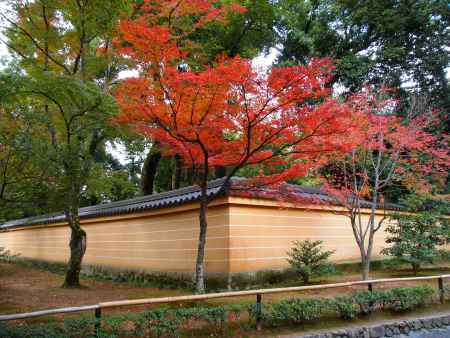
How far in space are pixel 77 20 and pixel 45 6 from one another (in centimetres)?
85

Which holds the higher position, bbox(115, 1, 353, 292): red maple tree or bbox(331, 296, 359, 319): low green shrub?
bbox(115, 1, 353, 292): red maple tree

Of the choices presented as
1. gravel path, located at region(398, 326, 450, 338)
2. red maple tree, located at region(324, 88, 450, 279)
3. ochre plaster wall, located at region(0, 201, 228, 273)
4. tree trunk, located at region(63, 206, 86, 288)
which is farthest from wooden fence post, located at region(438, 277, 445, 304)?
tree trunk, located at region(63, 206, 86, 288)

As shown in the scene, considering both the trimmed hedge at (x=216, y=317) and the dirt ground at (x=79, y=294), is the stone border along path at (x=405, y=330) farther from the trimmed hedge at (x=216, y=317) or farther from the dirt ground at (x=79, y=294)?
the dirt ground at (x=79, y=294)

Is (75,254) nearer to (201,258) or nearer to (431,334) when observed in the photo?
(201,258)

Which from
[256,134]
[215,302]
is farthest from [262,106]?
[215,302]

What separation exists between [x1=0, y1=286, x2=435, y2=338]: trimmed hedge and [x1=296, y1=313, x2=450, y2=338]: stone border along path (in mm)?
398

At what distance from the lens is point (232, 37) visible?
1722 centimetres

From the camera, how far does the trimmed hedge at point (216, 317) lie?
4.70 m

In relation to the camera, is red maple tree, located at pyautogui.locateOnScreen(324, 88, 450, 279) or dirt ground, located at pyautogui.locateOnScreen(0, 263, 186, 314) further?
red maple tree, located at pyautogui.locateOnScreen(324, 88, 450, 279)

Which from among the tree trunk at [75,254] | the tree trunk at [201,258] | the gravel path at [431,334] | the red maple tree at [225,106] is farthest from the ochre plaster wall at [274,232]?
the tree trunk at [75,254]

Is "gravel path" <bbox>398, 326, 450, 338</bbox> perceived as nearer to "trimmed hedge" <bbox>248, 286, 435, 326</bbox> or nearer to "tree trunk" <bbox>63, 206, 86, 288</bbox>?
"trimmed hedge" <bbox>248, 286, 435, 326</bbox>

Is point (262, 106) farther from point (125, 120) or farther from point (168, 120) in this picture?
point (125, 120)

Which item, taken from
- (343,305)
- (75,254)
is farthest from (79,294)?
(343,305)

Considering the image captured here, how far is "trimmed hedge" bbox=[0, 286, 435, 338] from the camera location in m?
4.70
